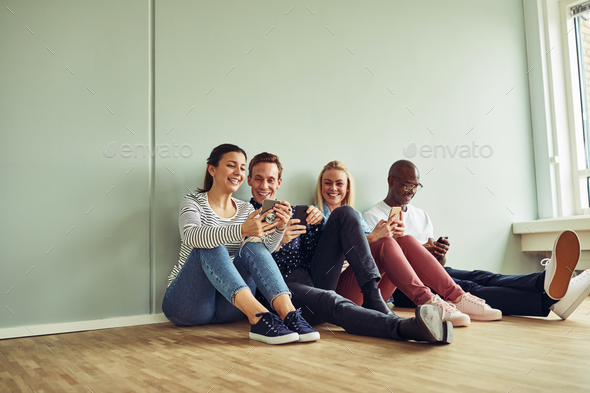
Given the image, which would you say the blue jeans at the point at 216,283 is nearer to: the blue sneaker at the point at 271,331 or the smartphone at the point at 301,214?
the blue sneaker at the point at 271,331

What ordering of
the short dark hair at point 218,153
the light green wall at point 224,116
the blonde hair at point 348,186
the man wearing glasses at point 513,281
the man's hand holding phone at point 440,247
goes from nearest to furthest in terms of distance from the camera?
the man wearing glasses at point 513,281 → the light green wall at point 224,116 → the short dark hair at point 218,153 → the man's hand holding phone at point 440,247 → the blonde hair at point 348,186

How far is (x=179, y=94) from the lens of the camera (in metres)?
2.18

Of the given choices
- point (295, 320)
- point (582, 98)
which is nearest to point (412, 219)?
point (295, 320)

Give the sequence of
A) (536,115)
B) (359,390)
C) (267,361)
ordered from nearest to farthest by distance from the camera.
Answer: (359,390) → (267,361) → (536,115)

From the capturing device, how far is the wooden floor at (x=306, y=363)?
1.02 metres

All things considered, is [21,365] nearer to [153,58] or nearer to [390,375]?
[390,375]

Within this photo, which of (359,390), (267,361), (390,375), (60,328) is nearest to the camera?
(359,390)

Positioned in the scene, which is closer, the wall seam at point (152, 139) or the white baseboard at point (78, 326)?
the white baseboard at point (78, 326)

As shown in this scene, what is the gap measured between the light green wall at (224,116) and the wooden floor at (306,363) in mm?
405

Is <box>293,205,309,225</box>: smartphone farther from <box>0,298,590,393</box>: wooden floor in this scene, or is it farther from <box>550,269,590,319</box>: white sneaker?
<box>550,269,590,319</box>: white sneaker

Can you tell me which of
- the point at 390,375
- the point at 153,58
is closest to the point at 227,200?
the point at 153,58

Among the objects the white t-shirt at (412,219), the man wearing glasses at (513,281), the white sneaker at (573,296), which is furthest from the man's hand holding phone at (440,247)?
the white sneaker at (573,296)

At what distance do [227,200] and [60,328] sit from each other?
85 centimetres

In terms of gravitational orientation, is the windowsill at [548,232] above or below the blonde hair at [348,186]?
below
